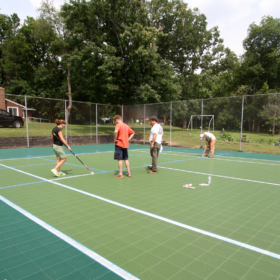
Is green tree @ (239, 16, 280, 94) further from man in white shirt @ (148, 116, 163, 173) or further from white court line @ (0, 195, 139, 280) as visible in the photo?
white court line @ (0, 195, 139, 280)

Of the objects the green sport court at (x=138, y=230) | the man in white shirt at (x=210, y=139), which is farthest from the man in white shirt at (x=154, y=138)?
the man in white shirt at (x=210, y=139)

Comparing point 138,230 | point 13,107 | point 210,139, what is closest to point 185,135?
point 210,139

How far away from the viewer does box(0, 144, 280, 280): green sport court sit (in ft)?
8.16

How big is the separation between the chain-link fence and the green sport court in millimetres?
9478

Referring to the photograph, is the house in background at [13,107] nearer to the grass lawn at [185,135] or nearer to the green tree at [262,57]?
the grass lawn at [185,135]

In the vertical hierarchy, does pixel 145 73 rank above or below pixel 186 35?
below

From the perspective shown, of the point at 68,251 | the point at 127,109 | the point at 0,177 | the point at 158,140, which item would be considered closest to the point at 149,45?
the point at 127,109

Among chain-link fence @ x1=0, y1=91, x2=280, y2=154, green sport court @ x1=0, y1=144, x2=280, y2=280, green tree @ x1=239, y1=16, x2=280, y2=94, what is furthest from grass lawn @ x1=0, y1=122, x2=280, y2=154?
green tree @ x1=239, y1=16, x2=280, y2=94

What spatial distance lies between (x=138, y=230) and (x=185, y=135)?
1456cm

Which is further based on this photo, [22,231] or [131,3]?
[131,3]

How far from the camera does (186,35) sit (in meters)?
27.1

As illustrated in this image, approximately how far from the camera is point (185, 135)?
17453 mm

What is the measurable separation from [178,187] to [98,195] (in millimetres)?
2050

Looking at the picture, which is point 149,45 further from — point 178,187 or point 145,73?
point 178,187
